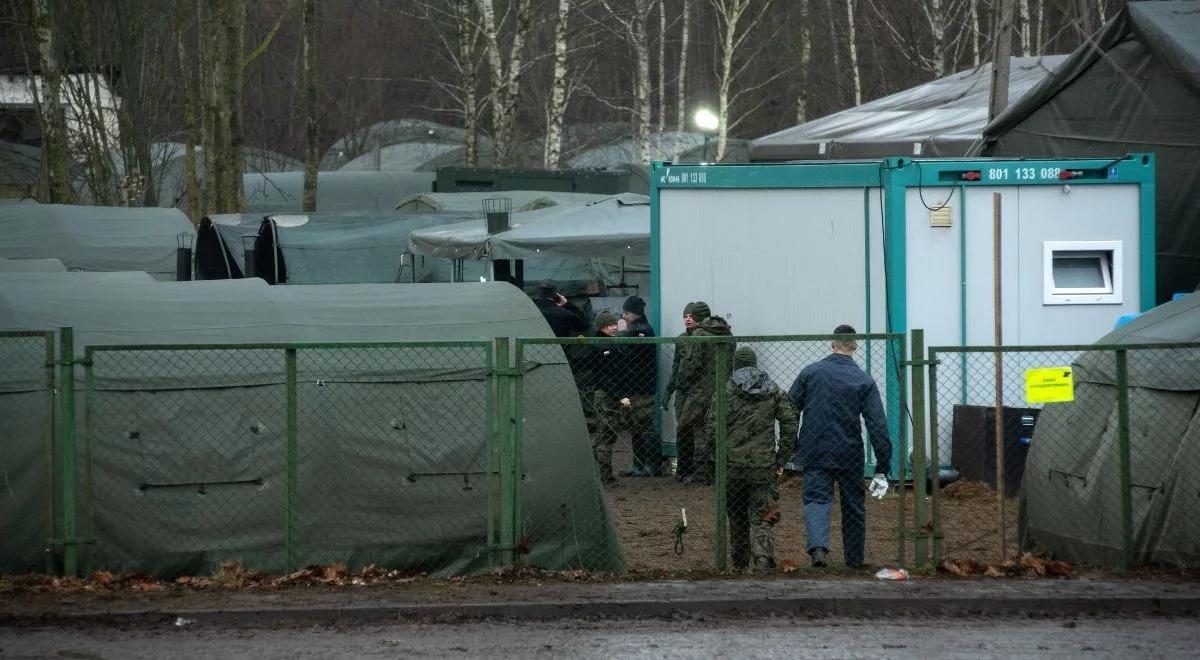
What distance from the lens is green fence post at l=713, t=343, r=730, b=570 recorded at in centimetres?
916

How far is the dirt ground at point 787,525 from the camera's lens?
10258 millimetres

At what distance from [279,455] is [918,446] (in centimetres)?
399

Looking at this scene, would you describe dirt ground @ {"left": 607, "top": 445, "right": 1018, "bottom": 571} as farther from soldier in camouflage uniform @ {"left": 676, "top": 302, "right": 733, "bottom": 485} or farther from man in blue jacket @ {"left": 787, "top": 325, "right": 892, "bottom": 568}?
man in blue jacket @ {"left": 787, "top": 325, "right": 892, "bottom": 568}

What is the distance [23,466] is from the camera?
894 centimetres

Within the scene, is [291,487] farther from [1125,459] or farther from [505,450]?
[1125,459]

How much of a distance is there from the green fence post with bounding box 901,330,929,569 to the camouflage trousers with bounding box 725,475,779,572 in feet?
2.96

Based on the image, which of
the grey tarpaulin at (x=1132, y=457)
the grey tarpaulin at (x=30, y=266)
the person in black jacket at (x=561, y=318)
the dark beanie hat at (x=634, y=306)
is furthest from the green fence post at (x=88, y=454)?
the person in black jacket at (x=561, y=318)

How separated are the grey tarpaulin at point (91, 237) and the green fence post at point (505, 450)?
1302cm

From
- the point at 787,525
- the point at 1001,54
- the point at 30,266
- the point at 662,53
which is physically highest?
the point at 662,53

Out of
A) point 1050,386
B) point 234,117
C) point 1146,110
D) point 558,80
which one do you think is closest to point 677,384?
point 1050,386

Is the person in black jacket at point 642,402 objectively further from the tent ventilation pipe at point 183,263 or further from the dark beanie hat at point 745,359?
the tent ventilation pipe at point 183,263

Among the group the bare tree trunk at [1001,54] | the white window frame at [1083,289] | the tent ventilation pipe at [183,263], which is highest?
the bare tree trunk at [1001,54]

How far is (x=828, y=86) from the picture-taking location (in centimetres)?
4425

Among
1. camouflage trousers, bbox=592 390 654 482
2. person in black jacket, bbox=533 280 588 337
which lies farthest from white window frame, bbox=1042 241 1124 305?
person in black jacket, bbox=533 280 588 337
